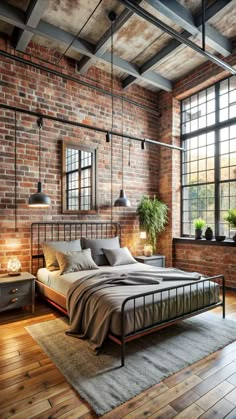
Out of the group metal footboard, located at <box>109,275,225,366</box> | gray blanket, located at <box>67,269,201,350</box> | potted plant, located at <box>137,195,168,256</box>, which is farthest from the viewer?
potted plant, located at <box>137,195,168,256</box>

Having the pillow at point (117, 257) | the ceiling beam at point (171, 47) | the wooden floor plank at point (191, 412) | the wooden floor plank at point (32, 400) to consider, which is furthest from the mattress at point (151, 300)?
the ceiling beam at point (171, 47)

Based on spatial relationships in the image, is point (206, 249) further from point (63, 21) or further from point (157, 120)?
point (63, 21)

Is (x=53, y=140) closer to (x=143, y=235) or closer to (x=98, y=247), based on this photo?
(x=98, y=247)

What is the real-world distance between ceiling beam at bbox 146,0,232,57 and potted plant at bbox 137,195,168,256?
3053mm

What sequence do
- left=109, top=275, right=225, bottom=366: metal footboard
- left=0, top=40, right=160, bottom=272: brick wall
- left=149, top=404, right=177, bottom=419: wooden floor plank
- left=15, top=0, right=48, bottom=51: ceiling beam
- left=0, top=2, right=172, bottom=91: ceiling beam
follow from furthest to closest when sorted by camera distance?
left=0, top=40, right=160, bottom=272: brick wall
left=0, top=2, right=172, bottom=91: ceiling beam
left=15, top=0, right=48, bottom=51: ceiling beam
left=109, top=275, right=225, bottom=366: metal footboard
left=149, top=404, right=177, bottom=419: wooden floor plank

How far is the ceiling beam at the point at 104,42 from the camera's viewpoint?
11.8 feet

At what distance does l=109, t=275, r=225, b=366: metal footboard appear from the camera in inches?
94.3

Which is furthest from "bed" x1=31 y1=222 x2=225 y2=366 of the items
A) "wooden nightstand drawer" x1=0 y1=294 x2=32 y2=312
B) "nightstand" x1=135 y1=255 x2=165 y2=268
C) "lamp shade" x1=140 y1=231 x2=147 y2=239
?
"lamp shade" x1=140 y1=231 x2=147 y2=239

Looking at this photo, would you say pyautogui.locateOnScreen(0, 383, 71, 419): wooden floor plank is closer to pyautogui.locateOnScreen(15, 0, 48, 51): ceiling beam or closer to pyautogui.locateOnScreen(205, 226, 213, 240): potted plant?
pyautogui.locateOnScreen(205, 226, 213, 240): potted plant

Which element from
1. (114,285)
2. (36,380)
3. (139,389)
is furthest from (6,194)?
(139,389)

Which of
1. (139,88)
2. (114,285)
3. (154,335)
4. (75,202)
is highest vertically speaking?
(139,88)

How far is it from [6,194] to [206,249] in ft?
12.9

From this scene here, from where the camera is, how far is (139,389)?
6.58 feet

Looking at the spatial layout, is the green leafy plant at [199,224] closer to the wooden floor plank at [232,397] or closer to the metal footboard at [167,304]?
the metal footboard at [167,304]
